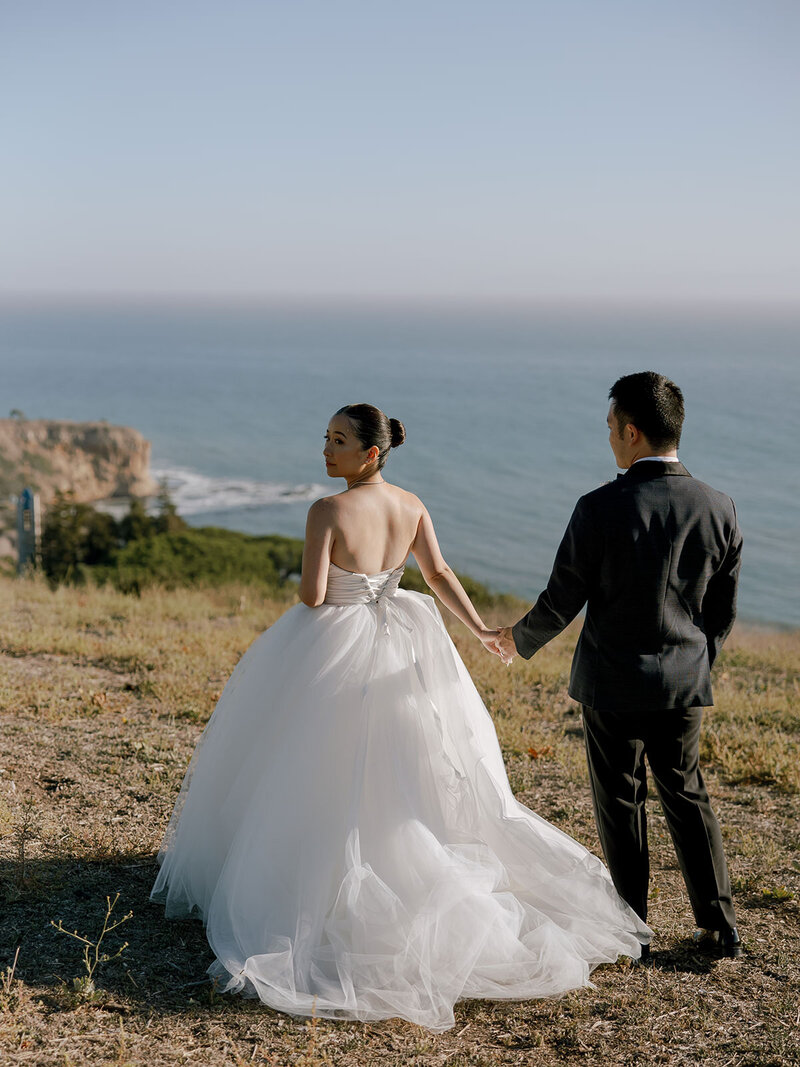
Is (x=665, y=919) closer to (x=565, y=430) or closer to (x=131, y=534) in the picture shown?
(x=131, y=534)

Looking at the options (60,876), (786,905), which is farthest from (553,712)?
(60,876)

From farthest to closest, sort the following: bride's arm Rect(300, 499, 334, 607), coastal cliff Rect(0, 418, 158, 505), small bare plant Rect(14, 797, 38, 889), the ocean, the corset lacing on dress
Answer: coastal cliff Rect(0, 418, 158, 505) → the ocean → small bare plant Rect(14, 797, 38, 889) → the corset lacing on dress → bride's arm Rect(300, 499, 334, 607)

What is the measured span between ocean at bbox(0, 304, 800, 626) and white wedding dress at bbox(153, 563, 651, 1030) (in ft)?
119

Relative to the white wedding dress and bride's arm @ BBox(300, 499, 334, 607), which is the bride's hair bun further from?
the white wedding dress

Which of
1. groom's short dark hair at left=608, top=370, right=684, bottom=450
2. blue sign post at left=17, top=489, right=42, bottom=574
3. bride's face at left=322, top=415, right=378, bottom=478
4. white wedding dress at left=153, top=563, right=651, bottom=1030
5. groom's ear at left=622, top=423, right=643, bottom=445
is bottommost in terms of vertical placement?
blue sign post at left=17, top=489, right=42, bottom=574

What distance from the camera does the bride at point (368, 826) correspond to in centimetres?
378

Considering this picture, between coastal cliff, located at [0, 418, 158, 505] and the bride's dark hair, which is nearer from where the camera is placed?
the bride's dark hair

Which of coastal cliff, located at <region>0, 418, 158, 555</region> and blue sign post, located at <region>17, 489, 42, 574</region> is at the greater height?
blue sign post, located at <region>17, 489, 42, 574</region>

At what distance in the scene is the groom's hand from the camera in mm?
4754

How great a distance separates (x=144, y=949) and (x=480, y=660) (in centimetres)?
590

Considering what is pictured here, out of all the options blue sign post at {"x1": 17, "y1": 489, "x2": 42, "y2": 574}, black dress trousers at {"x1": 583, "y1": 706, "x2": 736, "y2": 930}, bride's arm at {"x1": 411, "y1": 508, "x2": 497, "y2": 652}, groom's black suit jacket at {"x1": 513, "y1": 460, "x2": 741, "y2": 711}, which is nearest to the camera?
groom's black suit jacket at {"x1": 513, "y1": 460, "x2": 741, "y2": 711}

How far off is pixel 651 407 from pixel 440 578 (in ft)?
4.59

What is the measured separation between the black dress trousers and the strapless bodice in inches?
42.4

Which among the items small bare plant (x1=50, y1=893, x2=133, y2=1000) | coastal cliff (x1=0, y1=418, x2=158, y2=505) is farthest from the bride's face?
coastal cliff (x1=0, y1=418, x2=158, y2=505)
